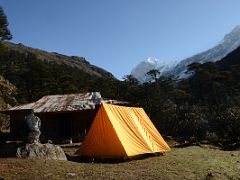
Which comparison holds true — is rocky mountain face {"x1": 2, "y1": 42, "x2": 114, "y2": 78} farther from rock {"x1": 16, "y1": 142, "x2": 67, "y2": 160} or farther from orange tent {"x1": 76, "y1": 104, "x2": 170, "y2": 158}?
rock {"x1": 16, "y1": 142, "x2": 67, "y2": 160}

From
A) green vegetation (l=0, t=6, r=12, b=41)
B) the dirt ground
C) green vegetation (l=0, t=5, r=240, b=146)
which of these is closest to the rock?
the dirt ground

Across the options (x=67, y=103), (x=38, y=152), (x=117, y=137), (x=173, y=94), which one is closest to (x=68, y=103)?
(x=67, y=103)

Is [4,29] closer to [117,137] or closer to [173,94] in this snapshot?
[173,94]

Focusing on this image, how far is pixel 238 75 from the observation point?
59531 mm

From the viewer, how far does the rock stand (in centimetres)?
1332

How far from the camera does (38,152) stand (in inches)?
534

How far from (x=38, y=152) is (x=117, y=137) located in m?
3.60

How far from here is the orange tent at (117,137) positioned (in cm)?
1570

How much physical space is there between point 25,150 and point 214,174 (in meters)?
6.50

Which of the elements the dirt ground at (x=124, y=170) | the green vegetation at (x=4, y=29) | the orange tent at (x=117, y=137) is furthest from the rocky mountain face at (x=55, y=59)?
the dirt ground at (x=124, y=170)

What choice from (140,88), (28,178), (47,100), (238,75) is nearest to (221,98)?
(238,75)

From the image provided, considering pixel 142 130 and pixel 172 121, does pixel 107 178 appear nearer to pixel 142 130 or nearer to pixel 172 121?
pixel 142 130

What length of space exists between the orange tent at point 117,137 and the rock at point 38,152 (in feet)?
7.85

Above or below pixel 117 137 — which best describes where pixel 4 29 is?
above
